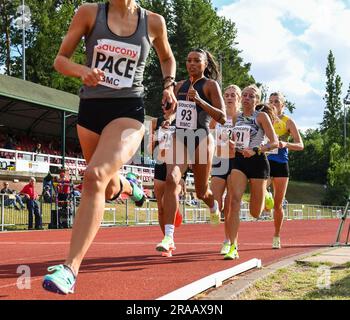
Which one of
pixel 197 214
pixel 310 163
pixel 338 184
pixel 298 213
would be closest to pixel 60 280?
pixel 197 214

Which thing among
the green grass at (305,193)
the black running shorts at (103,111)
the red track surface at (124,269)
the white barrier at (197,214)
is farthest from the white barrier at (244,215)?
the green grass at (305,193)

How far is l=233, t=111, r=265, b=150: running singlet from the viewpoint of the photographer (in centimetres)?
795

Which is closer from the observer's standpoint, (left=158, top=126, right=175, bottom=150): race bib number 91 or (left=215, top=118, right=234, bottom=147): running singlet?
(left=158, top=126, right=175, bottom=150): race bib number 91

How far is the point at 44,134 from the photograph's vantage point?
4384cm

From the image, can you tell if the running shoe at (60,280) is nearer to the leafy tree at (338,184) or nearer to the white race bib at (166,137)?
the white race bib at (166,137)

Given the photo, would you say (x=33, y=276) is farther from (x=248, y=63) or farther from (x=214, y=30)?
(x=248, y=63)

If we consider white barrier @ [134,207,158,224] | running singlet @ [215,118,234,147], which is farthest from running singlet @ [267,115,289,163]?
white barrier @ [134,207,158,224]

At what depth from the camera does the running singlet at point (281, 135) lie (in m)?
9.45

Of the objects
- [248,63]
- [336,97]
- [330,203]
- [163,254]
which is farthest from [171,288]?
[336,97]

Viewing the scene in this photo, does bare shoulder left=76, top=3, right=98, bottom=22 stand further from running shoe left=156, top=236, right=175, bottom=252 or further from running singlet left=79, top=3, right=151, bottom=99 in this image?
running shoe left=156, top=236, right=175, bottom=252

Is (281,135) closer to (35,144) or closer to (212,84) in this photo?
(212,84)

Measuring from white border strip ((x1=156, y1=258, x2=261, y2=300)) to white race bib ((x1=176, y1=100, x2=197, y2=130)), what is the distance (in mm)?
1854

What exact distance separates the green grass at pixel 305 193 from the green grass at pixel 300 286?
69.8 meters
